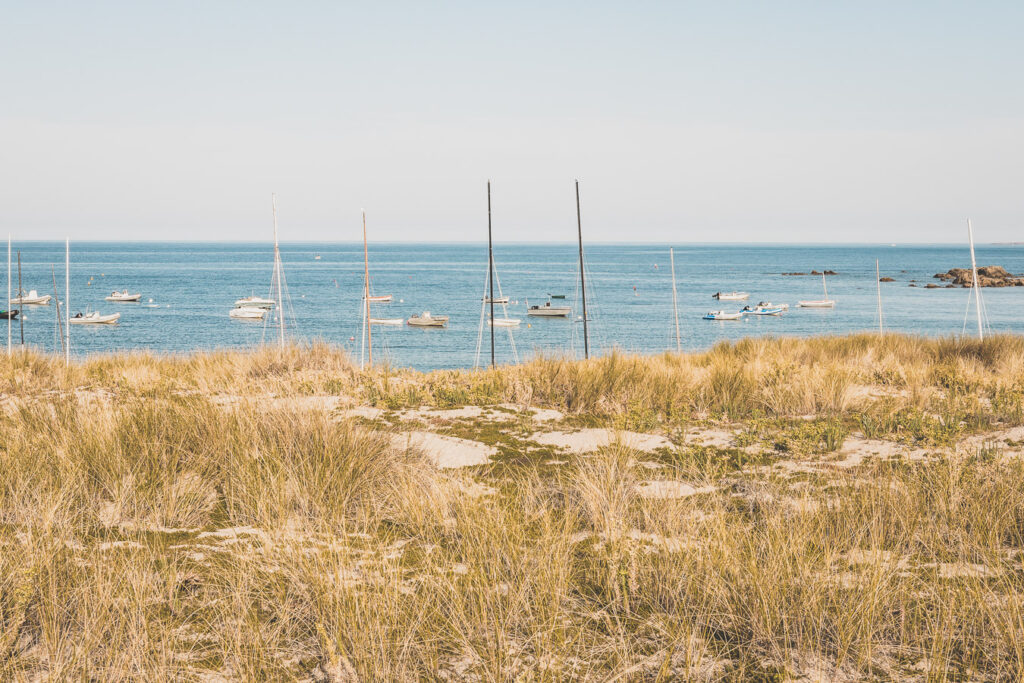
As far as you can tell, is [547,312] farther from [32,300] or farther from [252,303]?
[32,300]

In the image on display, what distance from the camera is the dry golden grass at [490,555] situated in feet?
10.3

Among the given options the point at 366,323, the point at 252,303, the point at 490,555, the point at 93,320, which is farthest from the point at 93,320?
the point at 490,555

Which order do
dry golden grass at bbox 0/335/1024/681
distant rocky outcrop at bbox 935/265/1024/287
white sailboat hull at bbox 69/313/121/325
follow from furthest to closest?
distant rocky outcrop at bbox 935/265/1024/287
white sailboat hull at bbox 69/313/121/325
dry golden grass at bbox 0/335/1024/681

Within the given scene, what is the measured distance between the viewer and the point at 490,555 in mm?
3943

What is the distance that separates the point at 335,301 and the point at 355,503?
70.2 m

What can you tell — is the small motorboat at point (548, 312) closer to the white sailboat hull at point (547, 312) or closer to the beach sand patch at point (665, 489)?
the white sailboat hull at point (547, 312)

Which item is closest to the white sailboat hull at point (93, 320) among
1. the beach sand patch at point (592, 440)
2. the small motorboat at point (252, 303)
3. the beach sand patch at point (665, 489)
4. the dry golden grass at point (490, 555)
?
the small motorboat at point (252, 303)

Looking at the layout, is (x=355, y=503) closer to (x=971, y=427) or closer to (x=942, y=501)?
(x=942, y=501)

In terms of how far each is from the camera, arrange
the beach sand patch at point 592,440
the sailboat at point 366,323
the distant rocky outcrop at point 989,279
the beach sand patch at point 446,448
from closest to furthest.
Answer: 1. the beach sand patch at point 446,448
2. the beach sand patch at point 592,440
3. the sailboat at point 366,323
4. the distant rocky outcrop at point 989,279

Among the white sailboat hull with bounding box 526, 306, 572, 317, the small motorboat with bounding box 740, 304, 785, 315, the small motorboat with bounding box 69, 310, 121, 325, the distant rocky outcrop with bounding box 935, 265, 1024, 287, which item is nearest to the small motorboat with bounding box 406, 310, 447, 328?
the white sailboat hull with bounding box 526, 306, 572, 317

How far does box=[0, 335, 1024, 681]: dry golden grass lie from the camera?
314 cm

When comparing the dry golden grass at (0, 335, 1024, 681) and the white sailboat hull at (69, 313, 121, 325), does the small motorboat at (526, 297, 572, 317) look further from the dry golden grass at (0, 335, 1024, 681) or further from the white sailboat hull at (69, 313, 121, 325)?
the dry golden grass at (0, 335, 1024, 681)

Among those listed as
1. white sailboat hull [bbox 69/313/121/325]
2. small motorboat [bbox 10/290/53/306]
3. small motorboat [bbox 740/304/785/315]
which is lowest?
small motorboat [bbox 740/304/785/315]

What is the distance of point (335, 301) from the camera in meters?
73.2
